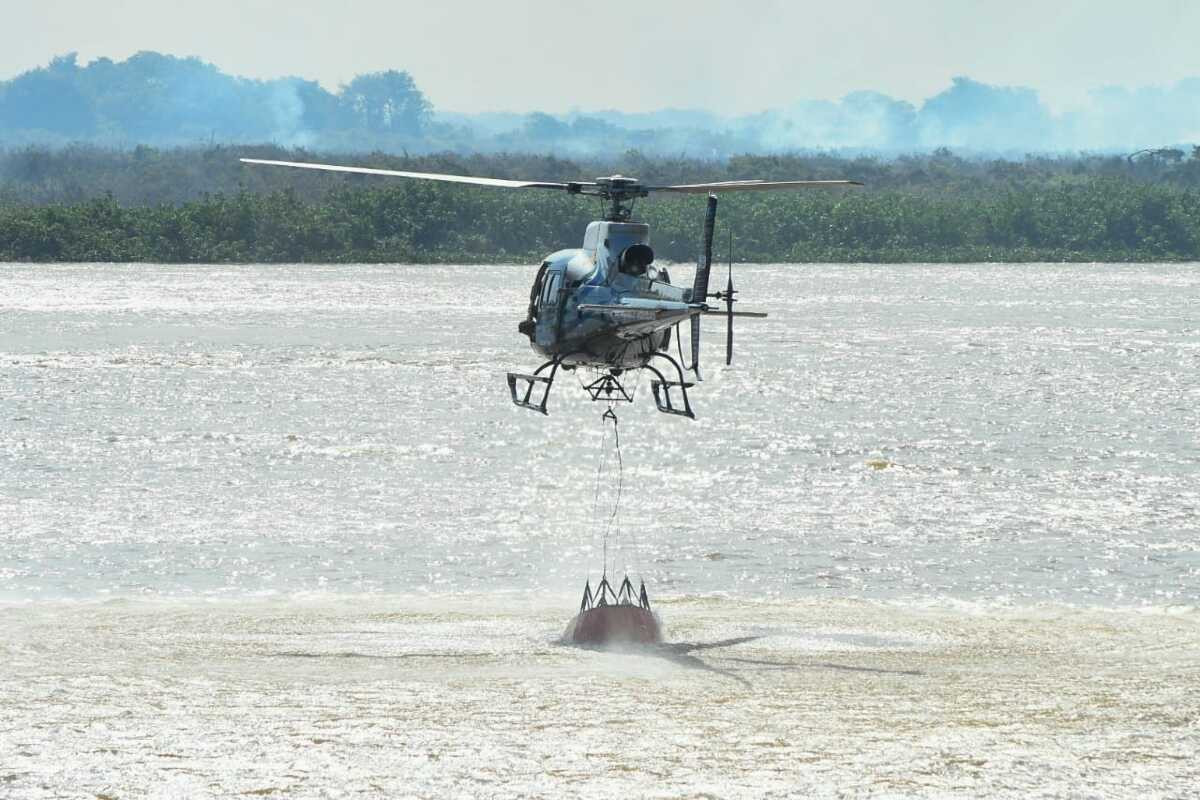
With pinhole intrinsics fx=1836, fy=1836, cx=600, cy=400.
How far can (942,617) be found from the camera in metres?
26.9

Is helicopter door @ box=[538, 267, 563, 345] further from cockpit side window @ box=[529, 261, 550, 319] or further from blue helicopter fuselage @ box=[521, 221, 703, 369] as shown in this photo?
cockpit side window @ box=[529, 261, 550, 319]

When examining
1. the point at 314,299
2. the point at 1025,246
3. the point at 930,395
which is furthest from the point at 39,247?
the point at 930,395

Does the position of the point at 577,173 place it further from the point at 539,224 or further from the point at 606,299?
the point at 606,299

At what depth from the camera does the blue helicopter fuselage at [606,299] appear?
71.1 feet

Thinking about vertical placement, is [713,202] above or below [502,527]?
above

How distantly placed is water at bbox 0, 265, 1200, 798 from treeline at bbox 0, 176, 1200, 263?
67.7m

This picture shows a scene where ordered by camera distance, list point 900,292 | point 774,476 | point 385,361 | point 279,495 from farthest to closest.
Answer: point 900,292, point 385,361, point 774,476, point 279,495

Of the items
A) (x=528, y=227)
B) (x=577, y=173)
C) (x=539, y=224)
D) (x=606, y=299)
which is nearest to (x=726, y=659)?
(x=606, y=299)

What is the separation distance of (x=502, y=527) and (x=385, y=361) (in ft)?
120

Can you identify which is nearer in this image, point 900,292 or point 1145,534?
point 1145,534

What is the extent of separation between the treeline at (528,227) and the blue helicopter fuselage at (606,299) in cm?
11137

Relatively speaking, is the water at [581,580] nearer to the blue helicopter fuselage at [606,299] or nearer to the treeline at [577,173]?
the blue helicopter fuselage at [606,299]

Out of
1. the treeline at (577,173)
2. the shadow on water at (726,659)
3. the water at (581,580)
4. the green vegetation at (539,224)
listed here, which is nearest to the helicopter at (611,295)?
the shadow on water at (726,659)

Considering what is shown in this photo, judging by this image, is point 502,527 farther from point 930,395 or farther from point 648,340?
point 930,395
